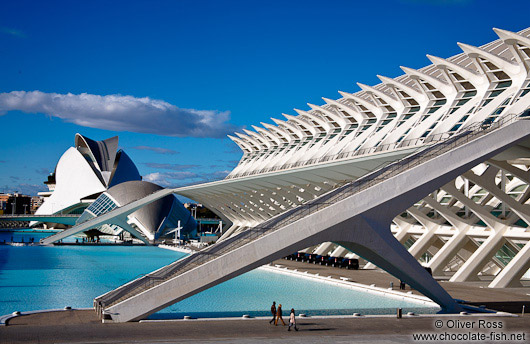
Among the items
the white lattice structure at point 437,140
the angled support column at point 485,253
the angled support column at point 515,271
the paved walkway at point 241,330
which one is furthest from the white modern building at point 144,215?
the paved walkway at point 241,330

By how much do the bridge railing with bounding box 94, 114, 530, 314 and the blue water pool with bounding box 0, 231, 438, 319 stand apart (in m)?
1.07

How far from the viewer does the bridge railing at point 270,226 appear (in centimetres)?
1725

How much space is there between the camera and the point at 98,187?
79562 mm

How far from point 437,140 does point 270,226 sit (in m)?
11.4

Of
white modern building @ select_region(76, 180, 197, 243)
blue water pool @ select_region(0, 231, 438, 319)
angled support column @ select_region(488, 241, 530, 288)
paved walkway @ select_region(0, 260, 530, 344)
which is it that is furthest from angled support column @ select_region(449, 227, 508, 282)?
white modern building @ select_region(76, 180, 197, 243)

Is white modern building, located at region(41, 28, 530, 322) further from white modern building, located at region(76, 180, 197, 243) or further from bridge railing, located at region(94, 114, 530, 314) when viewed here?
white modern building, located at region(76, 180, 197, 243)

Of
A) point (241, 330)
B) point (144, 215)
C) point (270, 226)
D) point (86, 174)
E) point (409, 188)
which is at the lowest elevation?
point (241, 330)

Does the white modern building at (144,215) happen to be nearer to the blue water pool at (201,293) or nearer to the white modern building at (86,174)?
the white modern building at (86,174)

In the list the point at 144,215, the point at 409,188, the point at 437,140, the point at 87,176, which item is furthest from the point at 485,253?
the point at 87,176

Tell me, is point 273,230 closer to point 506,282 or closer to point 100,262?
point 506,282

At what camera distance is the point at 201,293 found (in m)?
23.2

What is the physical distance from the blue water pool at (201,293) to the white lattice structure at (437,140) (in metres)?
5.66

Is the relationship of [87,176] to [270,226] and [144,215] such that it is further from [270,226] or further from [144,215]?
[270,226]

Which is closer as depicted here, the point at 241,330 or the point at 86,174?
the point at 241,330
